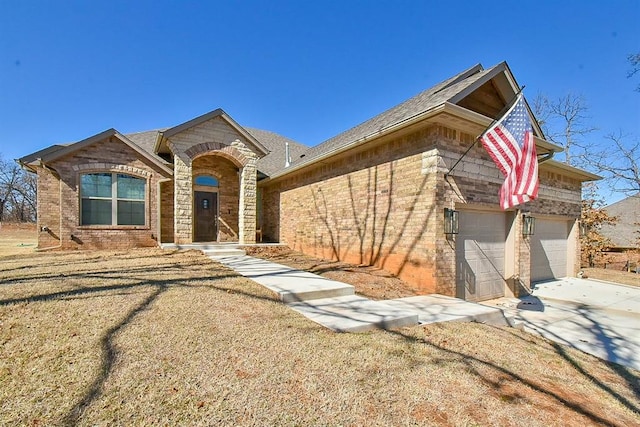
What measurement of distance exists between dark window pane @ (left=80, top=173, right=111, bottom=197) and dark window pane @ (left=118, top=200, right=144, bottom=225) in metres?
0.64

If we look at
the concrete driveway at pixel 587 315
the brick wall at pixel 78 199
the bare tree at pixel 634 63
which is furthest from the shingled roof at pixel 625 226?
the brick wall at pixel 78 199

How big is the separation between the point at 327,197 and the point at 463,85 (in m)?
5.05

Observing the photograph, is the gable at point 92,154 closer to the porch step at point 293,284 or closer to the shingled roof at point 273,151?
the shingled roof at point 273,151

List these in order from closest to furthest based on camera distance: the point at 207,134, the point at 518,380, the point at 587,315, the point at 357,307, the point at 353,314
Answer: the point at 518,380 → the point at 353,314 → the point at 357,307 → the point at 587,315 → the point at 207,134

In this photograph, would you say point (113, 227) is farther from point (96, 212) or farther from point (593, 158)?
point (593, 158)

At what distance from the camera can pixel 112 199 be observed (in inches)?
437

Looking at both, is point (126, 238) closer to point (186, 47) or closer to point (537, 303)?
point (186, 47)

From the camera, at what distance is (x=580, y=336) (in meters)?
5.41

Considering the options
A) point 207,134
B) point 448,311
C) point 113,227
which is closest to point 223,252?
point 207,134

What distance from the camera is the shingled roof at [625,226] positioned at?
20.9 metres

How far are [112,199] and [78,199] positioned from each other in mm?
1010

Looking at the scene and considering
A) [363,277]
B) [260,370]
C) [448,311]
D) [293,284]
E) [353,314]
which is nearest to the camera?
[260,370]

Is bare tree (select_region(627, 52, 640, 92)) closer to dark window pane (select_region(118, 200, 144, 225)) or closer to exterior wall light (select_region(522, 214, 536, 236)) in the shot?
exterior wall light (select_region(522, 214, 536, 236))

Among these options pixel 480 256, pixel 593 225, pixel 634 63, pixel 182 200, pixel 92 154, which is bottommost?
pixel 480 256
